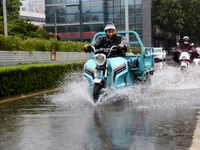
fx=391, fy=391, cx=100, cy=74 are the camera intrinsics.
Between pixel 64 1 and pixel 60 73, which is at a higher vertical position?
pixel 64 1

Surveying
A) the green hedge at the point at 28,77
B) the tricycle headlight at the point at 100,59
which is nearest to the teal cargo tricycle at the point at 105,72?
the tricycle headlight at the point at 100,59

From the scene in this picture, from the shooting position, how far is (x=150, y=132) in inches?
212

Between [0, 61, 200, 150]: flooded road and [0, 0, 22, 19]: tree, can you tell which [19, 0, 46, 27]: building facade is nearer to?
→ [0, 0, 22, 19]: tree

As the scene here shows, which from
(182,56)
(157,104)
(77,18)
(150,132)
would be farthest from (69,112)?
(77,18)

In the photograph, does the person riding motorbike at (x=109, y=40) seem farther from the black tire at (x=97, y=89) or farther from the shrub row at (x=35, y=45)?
the shrub row at (x=35, y=45)

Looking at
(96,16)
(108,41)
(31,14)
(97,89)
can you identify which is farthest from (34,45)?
(31,14)

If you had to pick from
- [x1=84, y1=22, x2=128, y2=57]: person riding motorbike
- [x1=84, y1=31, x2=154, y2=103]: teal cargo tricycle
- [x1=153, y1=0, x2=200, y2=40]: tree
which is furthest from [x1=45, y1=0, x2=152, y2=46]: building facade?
[x1=84, y1=31, x2=154, y2=103]: teal cargo tricycle

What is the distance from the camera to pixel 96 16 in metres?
71.1

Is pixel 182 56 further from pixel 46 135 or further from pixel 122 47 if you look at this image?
pixel 46 135

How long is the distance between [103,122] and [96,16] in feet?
216

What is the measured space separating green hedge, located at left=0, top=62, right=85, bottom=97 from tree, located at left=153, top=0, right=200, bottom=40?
1796 inches

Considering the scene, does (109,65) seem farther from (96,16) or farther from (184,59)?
(96,16)

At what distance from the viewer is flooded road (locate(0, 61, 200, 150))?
4.79m

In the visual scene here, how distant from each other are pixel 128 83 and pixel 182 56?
19.3 ft
